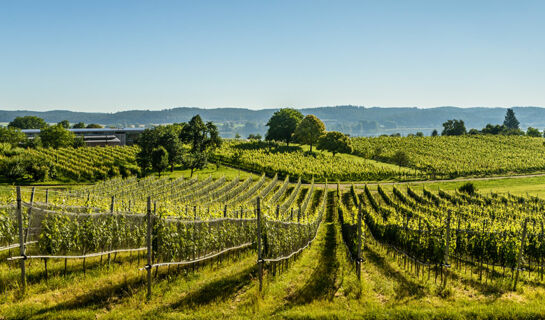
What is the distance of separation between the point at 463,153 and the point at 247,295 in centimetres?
9199

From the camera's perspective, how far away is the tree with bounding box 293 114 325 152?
257 feet

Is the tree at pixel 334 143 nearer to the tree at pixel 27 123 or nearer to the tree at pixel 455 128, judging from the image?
the tree at pixel 455 128

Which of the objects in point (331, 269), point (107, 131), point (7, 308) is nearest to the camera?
point (7, 308)

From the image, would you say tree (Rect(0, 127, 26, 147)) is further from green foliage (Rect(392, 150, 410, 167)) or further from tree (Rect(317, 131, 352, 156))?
green foliage (Rect(392, 150, 410, 167))

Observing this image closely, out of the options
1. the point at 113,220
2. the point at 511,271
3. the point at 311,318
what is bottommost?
the point at 511,271

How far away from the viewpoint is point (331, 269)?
13.2 metres

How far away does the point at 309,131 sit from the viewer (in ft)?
257

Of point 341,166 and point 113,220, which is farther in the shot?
point 341,166

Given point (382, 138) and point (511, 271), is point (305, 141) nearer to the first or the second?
point (382, 138)

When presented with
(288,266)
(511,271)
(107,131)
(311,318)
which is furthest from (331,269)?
(107,131)

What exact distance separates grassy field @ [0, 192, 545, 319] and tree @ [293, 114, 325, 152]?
217 feet

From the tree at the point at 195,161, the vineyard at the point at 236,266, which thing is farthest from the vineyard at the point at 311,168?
the vineyard at the point at 236,266

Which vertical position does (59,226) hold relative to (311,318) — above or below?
above

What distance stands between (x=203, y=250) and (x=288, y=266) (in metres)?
3.87
